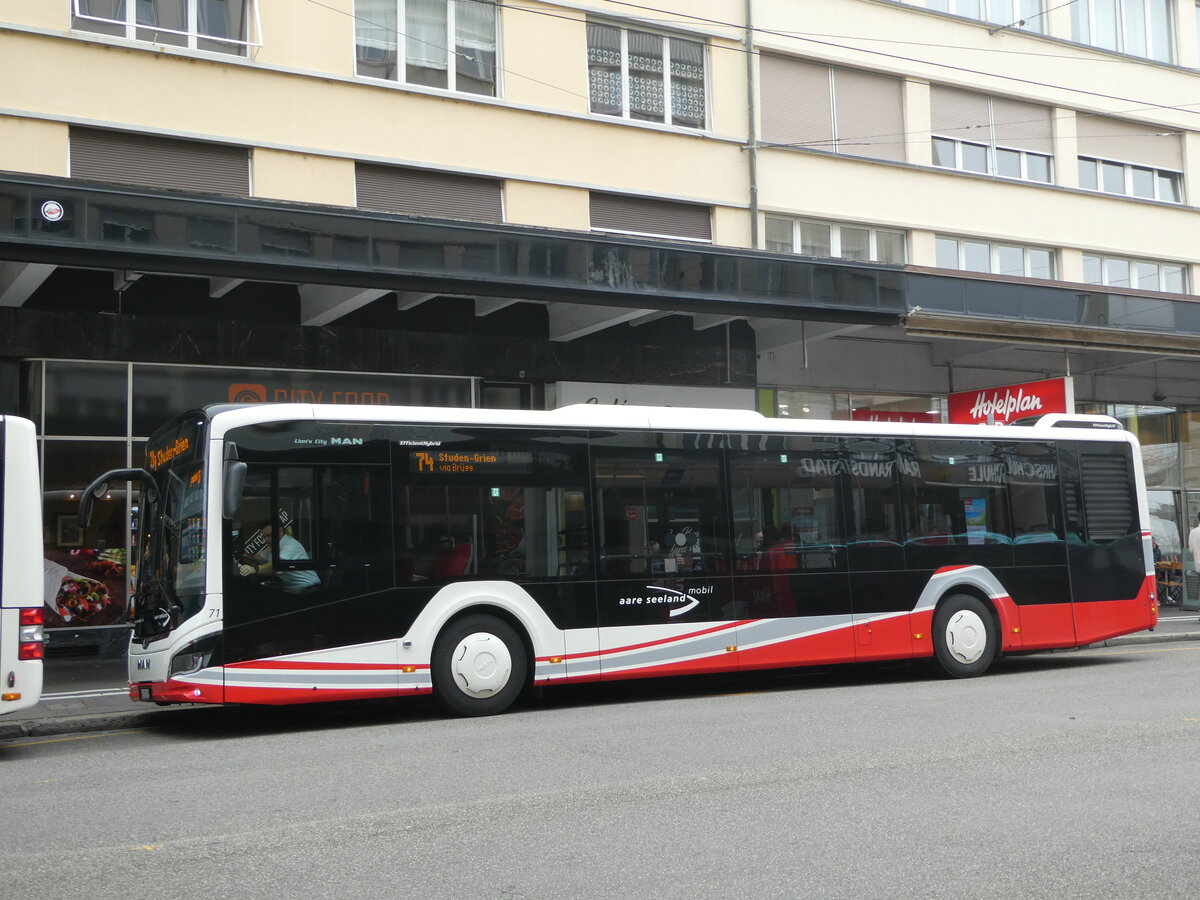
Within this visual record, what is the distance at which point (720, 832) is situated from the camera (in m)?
6.10

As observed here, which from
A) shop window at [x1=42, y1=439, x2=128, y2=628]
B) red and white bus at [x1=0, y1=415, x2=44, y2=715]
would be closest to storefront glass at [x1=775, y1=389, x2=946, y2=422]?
shop window at [x1=42, y1=439, x2=128, y2=628]

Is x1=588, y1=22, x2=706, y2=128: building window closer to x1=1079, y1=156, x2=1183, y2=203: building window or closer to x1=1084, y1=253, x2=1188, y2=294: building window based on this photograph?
x1=1079, y1=156, x2=1183, y2=203: building window

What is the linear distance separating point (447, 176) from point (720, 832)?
43.9ft

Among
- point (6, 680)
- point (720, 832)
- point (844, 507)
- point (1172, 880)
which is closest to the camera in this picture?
point (1172, 880)

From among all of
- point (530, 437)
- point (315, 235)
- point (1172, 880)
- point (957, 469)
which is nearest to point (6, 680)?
point (530, 437)

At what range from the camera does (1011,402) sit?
808 inches

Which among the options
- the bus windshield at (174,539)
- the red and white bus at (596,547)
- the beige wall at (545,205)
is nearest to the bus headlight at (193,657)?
the red and white bus at (596,547)

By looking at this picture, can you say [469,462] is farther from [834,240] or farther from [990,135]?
[990,135]

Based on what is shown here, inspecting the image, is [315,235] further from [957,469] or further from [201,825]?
[201,825]

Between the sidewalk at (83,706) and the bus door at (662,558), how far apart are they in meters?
4.29

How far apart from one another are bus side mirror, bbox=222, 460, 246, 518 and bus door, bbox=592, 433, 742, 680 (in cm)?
338

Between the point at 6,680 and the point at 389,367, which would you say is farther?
the point at 389,367

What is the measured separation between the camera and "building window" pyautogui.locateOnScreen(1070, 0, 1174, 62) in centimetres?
2516

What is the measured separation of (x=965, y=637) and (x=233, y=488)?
26.2 feet
